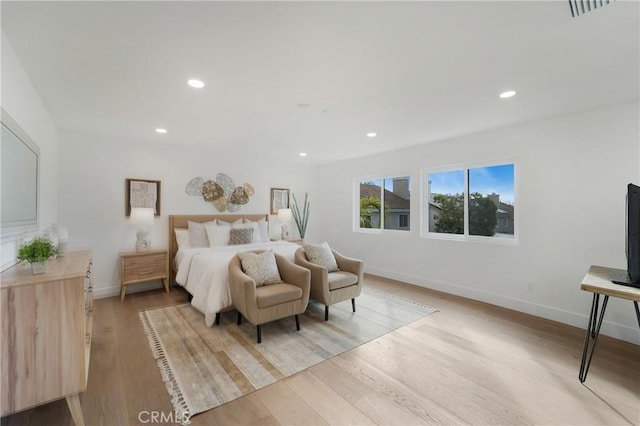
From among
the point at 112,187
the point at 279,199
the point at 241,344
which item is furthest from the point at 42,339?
the point at 279,199

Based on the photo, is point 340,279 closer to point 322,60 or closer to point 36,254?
point 322,60

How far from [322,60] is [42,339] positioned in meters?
2.49

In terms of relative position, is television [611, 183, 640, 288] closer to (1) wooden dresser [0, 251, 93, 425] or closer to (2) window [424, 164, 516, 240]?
(2) window [424, 164, 516, 240]

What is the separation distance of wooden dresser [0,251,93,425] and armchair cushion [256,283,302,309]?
4.52ft

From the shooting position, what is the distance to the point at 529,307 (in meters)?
3.42

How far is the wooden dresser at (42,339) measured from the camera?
1413 millimetres

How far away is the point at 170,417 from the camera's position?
174cm

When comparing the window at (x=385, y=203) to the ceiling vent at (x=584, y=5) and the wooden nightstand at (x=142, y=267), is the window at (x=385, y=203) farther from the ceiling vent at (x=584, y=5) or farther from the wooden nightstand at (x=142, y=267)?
the wooden nightstand at (x=142, y=267)

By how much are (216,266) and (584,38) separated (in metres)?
3.78

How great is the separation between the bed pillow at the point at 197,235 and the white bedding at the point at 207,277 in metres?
0.36

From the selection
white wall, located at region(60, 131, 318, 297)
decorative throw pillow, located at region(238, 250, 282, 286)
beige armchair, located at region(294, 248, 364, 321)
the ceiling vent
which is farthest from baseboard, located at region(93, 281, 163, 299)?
the ceiling vent

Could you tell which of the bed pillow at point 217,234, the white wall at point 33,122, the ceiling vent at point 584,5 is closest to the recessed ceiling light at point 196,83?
the white wall at point 33,122

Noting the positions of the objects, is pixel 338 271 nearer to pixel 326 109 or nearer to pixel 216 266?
pixel 216 266

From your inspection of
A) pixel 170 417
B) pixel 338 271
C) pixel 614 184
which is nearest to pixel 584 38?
pixel 614 184
